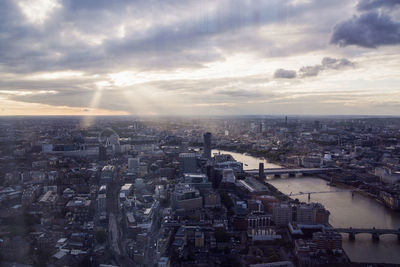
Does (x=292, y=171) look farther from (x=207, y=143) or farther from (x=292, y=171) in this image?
(x=207, y=143)

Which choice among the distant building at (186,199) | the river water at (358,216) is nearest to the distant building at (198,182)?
the distant building at (186,199)

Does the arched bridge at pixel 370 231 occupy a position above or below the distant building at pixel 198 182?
below

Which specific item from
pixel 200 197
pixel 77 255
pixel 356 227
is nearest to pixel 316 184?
pixel 356 227

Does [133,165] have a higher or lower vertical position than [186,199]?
higher

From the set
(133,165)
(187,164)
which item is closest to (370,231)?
(187,164)

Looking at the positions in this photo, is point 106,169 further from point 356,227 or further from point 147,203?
point 356,227

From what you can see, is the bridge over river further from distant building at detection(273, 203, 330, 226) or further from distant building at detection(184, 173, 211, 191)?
distant building at detection(273, 203, 330, 226)

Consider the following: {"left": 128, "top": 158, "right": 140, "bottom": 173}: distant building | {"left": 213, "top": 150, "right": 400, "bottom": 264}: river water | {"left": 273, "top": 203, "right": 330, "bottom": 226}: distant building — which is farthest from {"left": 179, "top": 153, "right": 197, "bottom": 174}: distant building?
{"left": 273, "top": 203, "right": 330, "bottom": 226}: distant building

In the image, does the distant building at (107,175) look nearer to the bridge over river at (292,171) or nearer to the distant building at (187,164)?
the distant building at (187,164)
